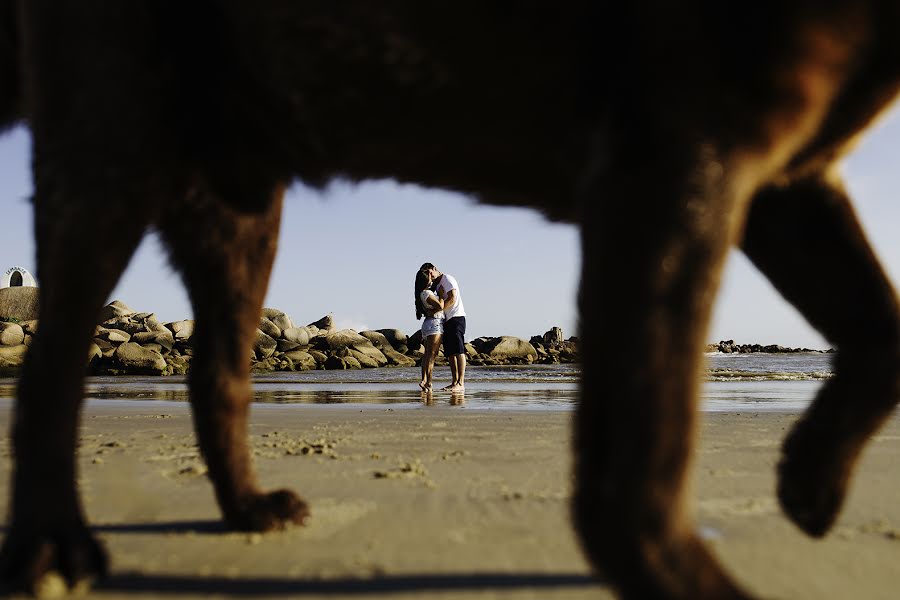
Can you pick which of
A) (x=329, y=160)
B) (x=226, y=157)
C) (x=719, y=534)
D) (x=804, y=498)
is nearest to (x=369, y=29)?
(x=329, y=160)

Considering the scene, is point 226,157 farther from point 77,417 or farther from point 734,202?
point 734,202

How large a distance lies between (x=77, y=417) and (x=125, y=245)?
0.41 metres

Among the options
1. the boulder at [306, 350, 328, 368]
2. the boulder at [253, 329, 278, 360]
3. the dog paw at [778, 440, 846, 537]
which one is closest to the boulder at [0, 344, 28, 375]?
the boulder at [253, 329, 278, 360]

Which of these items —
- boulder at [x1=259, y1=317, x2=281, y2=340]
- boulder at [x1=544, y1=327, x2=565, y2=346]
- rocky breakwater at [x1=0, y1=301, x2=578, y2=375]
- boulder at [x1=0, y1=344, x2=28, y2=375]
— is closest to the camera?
boulder at [x1=0, y1=344, x2=28, y2=375]

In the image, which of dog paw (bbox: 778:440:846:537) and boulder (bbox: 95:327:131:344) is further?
boulder (bbox: 95:327:131:344)

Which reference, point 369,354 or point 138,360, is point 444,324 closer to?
point 138,360

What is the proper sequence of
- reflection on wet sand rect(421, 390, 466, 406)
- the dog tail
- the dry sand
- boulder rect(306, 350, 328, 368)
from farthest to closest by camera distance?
boulder rect(306, 350, 328, 368) → reflection on wet sand rect(421, 390, 466, 406) → the dog tail → the dry sand

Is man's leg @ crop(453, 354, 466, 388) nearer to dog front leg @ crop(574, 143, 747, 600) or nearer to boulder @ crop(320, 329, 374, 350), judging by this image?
dog front leg @ crop(574, 143, 747, 600)

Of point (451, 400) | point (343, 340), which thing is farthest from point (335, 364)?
point (451, 400)

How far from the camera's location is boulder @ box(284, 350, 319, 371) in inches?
881

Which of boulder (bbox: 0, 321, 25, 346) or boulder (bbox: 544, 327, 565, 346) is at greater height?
boulder (bbox: 544, 327, 565, 346)

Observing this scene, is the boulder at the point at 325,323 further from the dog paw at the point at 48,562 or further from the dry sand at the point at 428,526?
the dog paw at the point at 48,562

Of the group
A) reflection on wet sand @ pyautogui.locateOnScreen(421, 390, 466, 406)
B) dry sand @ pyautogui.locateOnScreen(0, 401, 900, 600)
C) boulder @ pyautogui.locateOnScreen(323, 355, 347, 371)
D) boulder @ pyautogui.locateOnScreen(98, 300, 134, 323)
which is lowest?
dry sand @ pyautogui.locateOnScreen(0, 401, 900, 600)

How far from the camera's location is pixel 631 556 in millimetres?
1186
